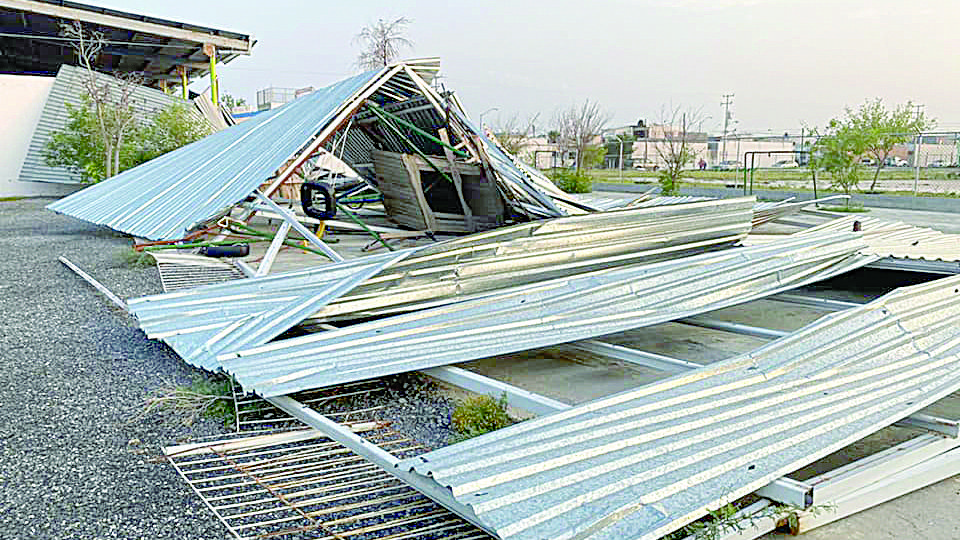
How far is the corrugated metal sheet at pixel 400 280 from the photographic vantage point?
469 centimetres

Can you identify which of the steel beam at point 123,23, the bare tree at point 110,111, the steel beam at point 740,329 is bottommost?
the steel beam at point 740,329

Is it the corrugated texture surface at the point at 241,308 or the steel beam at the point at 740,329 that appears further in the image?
the steel beam at the point at 740,329

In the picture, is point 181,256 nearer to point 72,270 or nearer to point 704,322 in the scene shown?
point 72,270

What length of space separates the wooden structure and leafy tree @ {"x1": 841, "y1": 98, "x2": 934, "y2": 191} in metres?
12.6

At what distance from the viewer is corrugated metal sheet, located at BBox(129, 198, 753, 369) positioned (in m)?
4.69

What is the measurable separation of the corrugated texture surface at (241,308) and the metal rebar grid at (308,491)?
2.62ft

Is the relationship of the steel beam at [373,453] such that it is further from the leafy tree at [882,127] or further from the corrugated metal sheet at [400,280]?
the leafy tree at [882,127]

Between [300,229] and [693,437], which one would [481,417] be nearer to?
[693,437]

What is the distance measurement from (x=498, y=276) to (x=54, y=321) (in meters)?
3.61

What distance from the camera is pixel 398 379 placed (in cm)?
440

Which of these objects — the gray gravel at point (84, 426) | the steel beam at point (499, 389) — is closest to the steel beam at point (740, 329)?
the steel beam at point (499, 389)

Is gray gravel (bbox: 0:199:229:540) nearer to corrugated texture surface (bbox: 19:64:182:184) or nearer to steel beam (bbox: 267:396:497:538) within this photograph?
steel beam (bbox: 267:396:497:538)

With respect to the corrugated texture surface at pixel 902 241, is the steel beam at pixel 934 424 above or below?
below

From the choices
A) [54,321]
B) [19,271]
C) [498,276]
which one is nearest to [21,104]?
[19,271]
